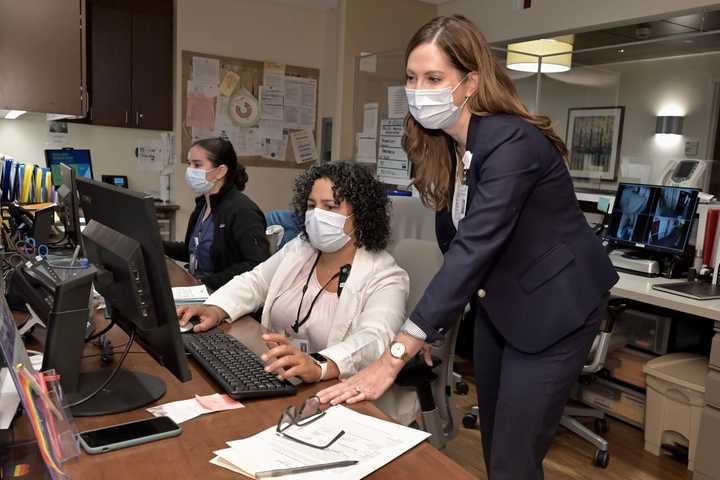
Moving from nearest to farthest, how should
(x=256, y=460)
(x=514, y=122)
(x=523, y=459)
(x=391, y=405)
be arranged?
(x=256, y=460) → (x=514, y=122) → (x=523, y=459) → (x=391, y=405)

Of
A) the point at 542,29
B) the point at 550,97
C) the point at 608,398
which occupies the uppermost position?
the point at 542,29

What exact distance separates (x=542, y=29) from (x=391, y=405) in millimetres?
3315

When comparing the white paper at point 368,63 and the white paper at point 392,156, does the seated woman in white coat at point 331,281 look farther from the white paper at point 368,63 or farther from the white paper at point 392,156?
the white paper at point 368,63

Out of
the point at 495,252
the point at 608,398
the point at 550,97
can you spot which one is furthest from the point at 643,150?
the point at 495,252

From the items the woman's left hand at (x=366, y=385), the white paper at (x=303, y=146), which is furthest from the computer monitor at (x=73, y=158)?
the woman's left hand at (x=366, y=385)

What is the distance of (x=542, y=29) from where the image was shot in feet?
13.5

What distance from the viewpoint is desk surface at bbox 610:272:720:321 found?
241 centimetres

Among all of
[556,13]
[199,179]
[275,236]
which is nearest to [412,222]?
[275,236]

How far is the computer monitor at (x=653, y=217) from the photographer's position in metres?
2.96

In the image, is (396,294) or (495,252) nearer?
(495,252)

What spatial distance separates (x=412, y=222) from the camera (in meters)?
2.66

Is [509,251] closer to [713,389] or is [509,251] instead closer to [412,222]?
[412,222]

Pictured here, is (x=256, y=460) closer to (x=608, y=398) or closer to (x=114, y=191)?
(x=114, y=191)

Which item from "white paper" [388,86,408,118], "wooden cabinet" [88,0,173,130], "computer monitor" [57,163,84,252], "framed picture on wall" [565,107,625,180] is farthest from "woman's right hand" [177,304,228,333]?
"wooden cabinet" [88,0,173,130]
